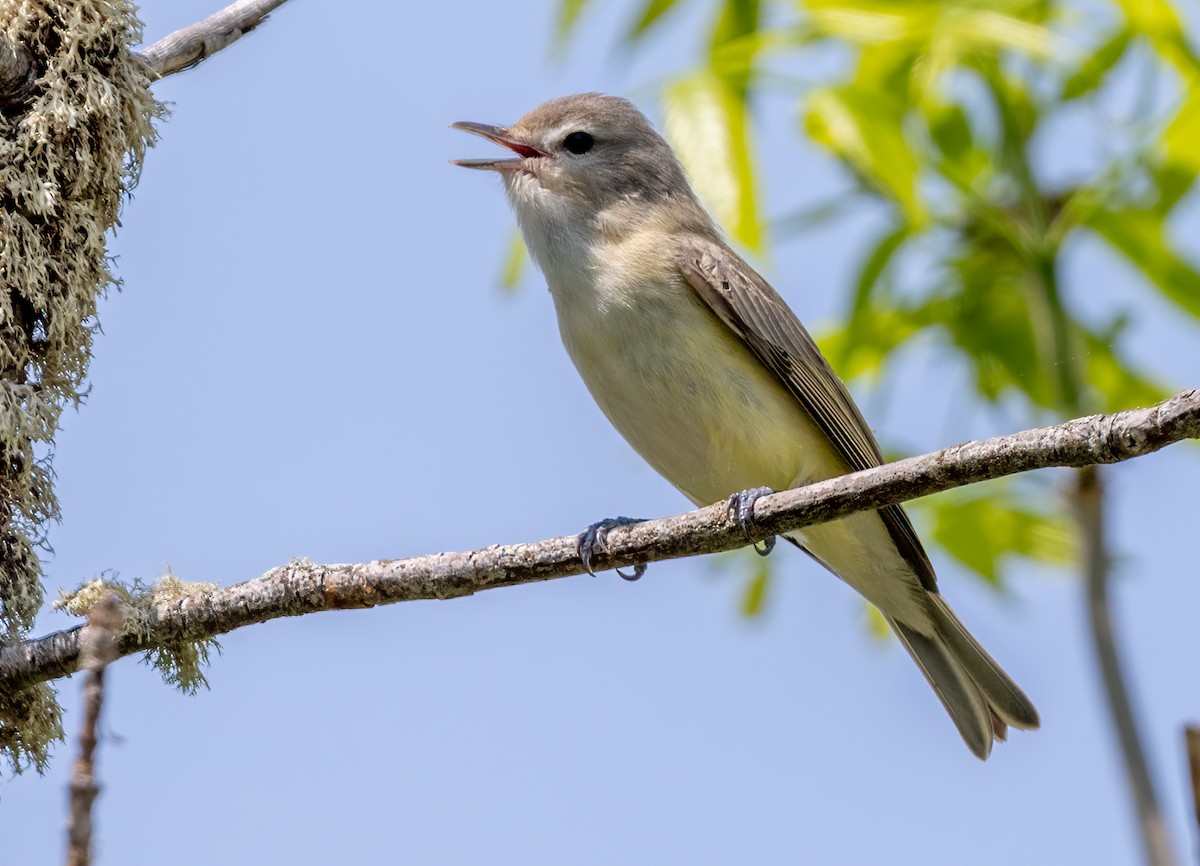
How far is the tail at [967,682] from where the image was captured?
511 centimetres

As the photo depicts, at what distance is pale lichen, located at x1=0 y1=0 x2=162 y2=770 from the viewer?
11.3 ft

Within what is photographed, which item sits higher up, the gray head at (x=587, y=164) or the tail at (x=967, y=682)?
the gray head at (x=587, y=164)

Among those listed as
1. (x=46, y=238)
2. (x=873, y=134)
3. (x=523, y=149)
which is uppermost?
(x=523, y=149)

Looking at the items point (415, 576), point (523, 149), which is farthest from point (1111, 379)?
point (415, 576)

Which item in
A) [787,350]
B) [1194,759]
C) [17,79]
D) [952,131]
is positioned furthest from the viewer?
[787,350]

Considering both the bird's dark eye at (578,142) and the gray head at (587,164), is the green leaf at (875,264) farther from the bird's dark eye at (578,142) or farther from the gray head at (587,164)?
the bird's dark eye at (578,142)

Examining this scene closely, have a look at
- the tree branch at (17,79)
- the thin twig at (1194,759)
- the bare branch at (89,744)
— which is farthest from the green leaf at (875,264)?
the bare branch at (89,744)

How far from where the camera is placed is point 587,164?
5.45 metres

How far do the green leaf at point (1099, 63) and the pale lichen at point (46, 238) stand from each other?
9.88ft

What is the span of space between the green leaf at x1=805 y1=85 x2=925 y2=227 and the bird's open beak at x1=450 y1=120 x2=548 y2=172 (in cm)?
144

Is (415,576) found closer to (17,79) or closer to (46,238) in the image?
(46,238)

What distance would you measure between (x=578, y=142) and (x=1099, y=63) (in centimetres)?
194

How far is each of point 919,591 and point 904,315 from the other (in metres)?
1.03

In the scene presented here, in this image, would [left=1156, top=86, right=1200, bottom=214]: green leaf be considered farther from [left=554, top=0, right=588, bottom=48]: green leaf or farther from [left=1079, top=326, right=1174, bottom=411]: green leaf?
[left=554, top=0, right=588, bottom=48]: green leaf
